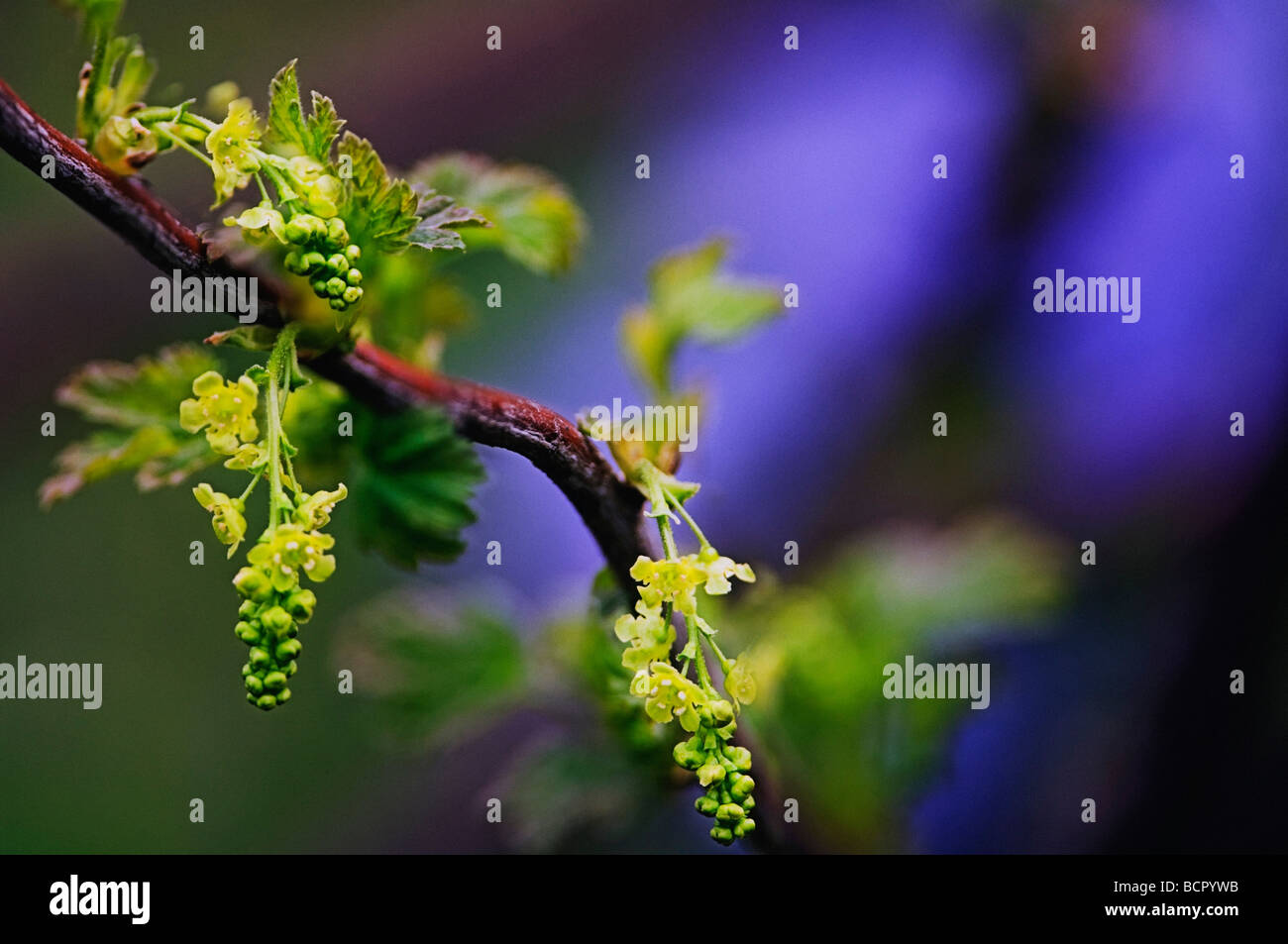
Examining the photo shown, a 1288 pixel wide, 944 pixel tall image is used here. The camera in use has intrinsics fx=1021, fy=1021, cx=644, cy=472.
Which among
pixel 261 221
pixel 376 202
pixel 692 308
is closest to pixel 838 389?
pixel 692 308

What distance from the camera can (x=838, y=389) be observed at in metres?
2.26

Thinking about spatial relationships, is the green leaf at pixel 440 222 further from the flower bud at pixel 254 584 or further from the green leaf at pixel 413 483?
the flower bud at pixel 254 584

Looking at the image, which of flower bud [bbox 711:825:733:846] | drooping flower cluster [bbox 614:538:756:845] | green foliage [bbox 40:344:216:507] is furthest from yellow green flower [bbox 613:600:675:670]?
green foliage [bbox 40:344:216:507]

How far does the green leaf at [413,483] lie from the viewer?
809mm

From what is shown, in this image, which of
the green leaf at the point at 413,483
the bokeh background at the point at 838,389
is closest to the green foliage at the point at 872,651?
the bokeh background at the point at 838,389

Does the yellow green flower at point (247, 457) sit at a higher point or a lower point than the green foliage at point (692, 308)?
lower

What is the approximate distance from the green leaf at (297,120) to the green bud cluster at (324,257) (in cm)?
9

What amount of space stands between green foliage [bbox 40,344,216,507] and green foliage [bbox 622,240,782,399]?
1.44 feet

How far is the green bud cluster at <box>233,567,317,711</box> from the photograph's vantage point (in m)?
0.57

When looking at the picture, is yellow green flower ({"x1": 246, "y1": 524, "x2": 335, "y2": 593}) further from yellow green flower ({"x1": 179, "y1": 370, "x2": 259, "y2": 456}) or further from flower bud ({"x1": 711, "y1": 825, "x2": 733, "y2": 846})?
flower bud ({"x1": 711, "y1": 825, "x2": 733, "y2": 846})

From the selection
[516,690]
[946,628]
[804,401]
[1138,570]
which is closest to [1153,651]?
[1138,570]

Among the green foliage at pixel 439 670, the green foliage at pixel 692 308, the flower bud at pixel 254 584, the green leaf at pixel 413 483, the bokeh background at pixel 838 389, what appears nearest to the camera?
the flower bud at pixel 254 584

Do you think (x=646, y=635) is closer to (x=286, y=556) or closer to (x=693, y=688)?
(x=693, y=688)

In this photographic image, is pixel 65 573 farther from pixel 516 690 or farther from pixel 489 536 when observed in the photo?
pixel 516 690
